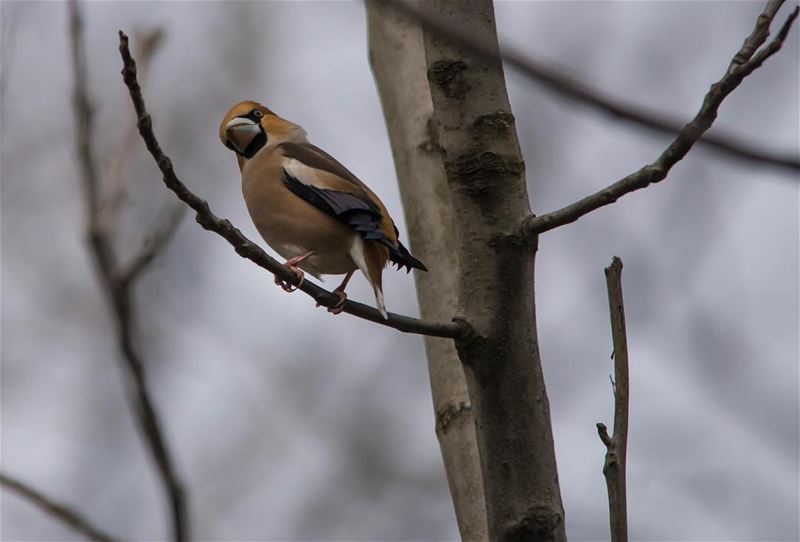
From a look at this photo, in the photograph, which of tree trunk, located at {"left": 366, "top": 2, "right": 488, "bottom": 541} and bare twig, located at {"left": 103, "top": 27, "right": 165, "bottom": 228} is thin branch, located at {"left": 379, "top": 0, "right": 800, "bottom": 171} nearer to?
bare twig, located at {"left": 103, "top": 27, "right": 165, "bottom": 228}

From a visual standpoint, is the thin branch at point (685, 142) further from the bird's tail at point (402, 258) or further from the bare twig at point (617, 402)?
the bird's tail at point (402, 258)

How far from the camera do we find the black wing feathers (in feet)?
12.3

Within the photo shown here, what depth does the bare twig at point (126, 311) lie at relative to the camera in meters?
1.12

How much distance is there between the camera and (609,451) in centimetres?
263

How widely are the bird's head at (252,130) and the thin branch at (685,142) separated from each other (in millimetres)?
2885

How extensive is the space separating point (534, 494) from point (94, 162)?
1.61 metres

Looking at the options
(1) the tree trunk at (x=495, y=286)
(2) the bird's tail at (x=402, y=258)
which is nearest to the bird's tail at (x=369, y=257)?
(2) the bird's tail at (x=402, y=258)

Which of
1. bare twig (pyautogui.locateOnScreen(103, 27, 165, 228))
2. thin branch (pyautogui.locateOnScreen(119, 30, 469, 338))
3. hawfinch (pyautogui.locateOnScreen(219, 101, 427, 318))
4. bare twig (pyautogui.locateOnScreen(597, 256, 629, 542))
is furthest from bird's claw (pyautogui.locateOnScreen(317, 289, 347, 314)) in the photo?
bare twig (pyautogui.locateOnScreen(103, 27, 165, 228))

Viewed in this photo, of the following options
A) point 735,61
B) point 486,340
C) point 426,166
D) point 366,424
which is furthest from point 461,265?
point 366,424

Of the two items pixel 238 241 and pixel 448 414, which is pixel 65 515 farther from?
pixel 448 414

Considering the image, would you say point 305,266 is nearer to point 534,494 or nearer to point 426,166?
point 426,166

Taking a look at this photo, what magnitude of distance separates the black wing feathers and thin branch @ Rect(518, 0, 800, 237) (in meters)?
1.07

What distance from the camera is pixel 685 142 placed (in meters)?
2.25

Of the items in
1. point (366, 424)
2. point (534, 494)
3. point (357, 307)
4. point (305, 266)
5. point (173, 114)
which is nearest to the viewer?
point (534, 494)
